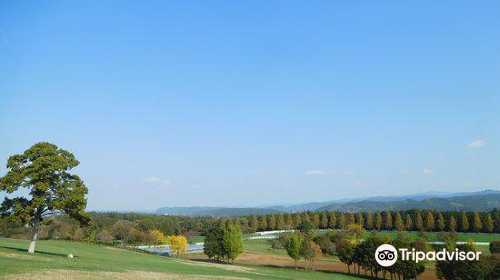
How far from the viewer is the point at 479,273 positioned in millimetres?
68125

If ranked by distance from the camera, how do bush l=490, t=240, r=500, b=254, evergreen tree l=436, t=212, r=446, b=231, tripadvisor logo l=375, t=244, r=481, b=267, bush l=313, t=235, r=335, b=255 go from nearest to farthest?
tripadvisor logo l=375, t=244, r=481, b=267, bush l=490, t=240, r=500, b=254, bush l=313, t=235, r=335, b=255, evergreen tree l=436, t=212, r=446, b=231

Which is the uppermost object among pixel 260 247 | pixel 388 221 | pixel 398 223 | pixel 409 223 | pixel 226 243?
pixel 388 221

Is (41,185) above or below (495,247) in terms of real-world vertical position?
above

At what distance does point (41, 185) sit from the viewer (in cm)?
3738

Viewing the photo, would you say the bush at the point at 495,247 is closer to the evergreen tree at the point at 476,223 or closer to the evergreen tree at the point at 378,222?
the evergreen tree at the point at 476,223

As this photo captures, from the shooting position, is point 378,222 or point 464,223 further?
point 378,222

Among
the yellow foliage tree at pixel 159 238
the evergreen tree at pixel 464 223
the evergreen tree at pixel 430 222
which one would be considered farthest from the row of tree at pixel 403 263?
the evergreen tree at pixel 430 222

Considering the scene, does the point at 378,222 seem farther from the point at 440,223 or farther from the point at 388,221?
the point at 440,223

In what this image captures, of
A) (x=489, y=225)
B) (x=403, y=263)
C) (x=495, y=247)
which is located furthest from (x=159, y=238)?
(x=489, y=225)

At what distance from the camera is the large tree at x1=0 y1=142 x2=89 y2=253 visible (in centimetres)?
3756

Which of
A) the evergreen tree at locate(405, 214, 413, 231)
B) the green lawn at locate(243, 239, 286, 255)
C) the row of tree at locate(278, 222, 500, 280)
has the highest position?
the evergreen tree at locate(405, 214, 413, 231)

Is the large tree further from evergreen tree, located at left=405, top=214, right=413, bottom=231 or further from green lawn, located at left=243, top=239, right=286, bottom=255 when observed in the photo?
evergreen tree, located at left=405, top=214, right=413, bottom=231

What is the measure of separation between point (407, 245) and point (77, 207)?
2668 inches

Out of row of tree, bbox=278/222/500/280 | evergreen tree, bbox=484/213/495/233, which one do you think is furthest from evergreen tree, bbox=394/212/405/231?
row of tree, bbox=278/222/500/280
